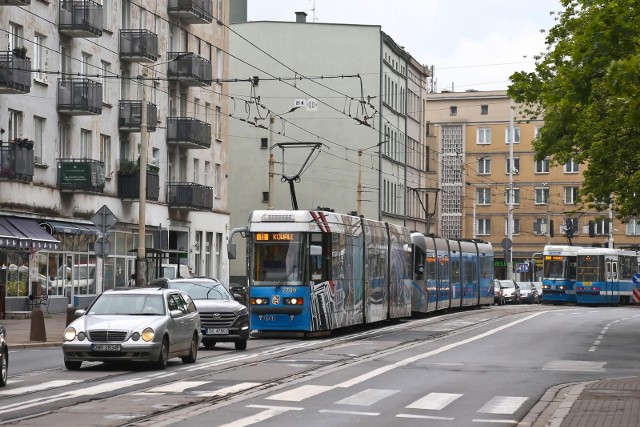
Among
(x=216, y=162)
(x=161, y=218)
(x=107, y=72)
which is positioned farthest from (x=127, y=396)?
(x=216, y=162)

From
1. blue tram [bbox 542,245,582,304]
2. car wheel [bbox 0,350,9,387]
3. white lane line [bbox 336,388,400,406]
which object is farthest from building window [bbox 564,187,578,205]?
car wheel [bbox 0,350,9,387]

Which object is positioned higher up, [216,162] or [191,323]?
[216,162]

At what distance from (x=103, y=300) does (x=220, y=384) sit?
4822 millimetres

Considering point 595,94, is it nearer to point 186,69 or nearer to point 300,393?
point 300,393

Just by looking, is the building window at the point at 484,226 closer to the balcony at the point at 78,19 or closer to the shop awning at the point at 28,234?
the balcony at the point at 78,19

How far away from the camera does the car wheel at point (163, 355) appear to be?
23.3 m

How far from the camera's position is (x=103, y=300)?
24.4m

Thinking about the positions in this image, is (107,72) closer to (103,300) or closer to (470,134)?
(103,300)

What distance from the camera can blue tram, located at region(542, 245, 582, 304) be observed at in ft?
243

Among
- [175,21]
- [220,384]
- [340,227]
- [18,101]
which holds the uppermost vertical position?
[175,21]

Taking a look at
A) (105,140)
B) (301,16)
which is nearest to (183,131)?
(105,140)

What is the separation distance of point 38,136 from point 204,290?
19276mm

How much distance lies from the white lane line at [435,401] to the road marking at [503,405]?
529 millimetres

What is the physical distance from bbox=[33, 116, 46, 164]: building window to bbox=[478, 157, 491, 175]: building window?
81863mm
